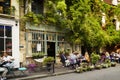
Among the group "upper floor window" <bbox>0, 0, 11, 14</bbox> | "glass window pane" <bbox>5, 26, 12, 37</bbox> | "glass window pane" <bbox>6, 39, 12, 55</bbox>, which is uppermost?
"upper floor window" <bbox>0, 0, 11, 14</bbox>

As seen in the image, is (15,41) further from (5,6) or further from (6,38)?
(5,6)

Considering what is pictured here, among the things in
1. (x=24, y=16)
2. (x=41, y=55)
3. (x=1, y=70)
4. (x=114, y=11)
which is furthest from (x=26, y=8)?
(x=114, y=11)

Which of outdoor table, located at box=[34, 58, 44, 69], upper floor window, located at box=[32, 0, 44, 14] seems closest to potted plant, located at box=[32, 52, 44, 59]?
outdoor table, located at box=[34, 58, 44, 69]

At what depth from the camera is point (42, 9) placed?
27.4 metres

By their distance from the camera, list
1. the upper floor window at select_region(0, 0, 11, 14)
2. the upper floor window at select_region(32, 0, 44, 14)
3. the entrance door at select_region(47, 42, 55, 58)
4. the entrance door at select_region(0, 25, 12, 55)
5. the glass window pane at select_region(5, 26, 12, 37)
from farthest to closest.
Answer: the entrance door at select_region(47, 42, 55, 58), the upper floor window at select_region(32, 0, 44, 14), the glass window pane at select_region(5, 26, 12, 37), the upper floor window at select_region(0, 0, 11, 14), the entrance door at select_region(0, 25, 12, 55)

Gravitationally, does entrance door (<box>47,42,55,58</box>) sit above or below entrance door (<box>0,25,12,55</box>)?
below

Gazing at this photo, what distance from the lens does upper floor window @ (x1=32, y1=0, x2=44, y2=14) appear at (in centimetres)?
2651

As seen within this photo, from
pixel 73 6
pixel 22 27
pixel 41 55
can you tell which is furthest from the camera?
pixel 73 6

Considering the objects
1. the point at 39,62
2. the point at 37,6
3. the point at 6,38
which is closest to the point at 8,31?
the point at 6,38

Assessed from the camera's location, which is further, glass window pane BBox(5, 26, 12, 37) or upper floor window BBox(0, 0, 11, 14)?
glass window pane BBox(5, 26, 12, 37)

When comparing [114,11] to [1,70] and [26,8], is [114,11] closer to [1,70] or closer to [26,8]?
[26,8]

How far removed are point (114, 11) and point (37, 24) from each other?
14.9 meters

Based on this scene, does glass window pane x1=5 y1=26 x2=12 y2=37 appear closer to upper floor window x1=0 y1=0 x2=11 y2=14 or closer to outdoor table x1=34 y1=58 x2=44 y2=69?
upper floor window x1=0 y1=0 x2=11 y2=14

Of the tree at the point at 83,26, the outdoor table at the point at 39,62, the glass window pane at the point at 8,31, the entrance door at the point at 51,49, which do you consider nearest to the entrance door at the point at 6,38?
the glass window pane at the point at 8,31
